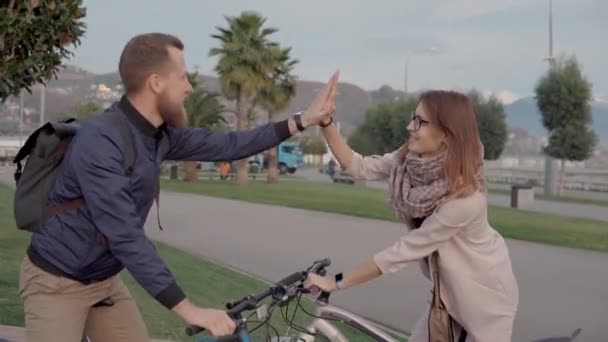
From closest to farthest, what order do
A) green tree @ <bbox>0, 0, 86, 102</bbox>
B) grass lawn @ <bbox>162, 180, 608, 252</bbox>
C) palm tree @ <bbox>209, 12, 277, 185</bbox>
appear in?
green tree @ <bbox>0, 0, 86, 102</bbox>, grass lawn @ <bbox>162, 180, 608, 252</bbox>, palm tree @ <bbox>209, 12, 277, 185</bbox>

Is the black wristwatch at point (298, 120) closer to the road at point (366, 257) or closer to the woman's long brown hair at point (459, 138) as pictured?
the woman's long brown hair at point (459, 138)

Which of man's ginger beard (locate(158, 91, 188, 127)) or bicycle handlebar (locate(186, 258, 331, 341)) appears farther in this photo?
man's ginger beard (locate(158, 91, 188, 127))

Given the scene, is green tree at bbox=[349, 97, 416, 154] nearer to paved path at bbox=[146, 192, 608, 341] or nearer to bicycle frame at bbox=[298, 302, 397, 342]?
paved path at bbox=[146, 192, 608, 341]

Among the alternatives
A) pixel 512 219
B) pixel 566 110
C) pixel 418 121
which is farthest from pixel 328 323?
pixel 566 110

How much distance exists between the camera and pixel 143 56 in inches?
125

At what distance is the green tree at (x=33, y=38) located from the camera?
6613 millimetres

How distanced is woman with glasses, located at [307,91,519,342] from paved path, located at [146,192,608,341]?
206 inches

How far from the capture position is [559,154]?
39.3m

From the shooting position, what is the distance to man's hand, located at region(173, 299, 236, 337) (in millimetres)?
2998

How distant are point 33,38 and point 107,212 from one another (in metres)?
4.22

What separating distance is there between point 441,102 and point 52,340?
65.2 inches

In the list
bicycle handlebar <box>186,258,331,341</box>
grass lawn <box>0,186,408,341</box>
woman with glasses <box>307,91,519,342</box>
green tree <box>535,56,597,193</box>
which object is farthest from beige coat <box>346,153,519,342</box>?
green tree <box>535,56,597,193</box>

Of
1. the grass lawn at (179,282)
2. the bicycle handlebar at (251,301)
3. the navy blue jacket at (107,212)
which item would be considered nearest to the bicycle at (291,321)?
the bicycle handlebar at (251,301)

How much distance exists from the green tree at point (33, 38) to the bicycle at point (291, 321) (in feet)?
12.7
